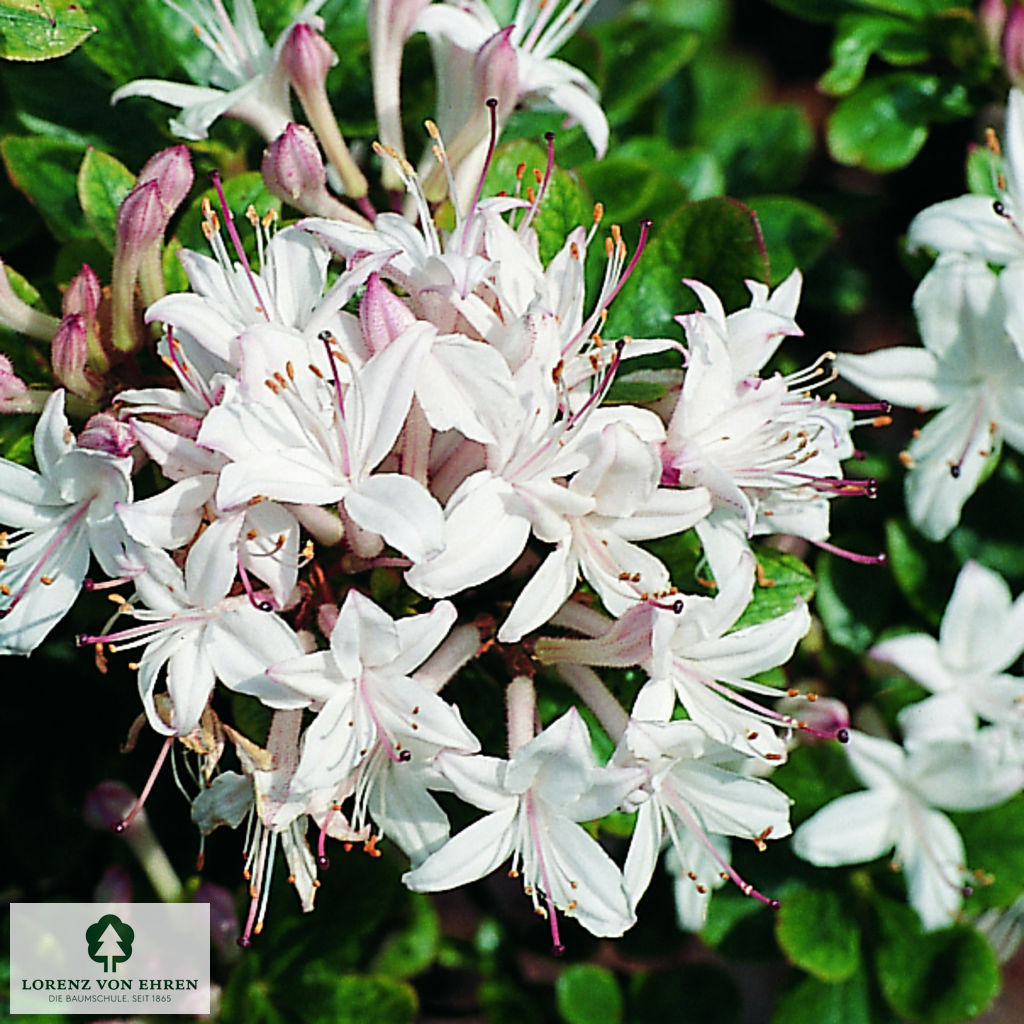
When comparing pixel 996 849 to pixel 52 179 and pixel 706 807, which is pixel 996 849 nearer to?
pixel 706 807

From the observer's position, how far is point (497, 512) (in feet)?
2.86

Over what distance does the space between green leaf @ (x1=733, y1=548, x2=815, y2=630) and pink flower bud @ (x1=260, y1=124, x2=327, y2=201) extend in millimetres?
497

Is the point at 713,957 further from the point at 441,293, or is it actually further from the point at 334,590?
the point at 441,293

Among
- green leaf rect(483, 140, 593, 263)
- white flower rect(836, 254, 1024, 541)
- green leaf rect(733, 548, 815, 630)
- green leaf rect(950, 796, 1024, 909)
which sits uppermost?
green leaf rect(483, 140, 593, 263)

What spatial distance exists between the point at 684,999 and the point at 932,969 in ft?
1.08

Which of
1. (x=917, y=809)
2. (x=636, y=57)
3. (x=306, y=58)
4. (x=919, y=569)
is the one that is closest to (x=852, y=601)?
(x=919, y=569)

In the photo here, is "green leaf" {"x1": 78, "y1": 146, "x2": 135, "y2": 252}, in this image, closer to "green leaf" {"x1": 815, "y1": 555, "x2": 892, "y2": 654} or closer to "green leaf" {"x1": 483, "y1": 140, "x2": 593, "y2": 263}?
"green leaf" {"x1": 483, "y1": 140, "x2": 593, "y2": 263}

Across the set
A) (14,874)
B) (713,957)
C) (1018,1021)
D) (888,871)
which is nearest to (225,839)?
(14,874)

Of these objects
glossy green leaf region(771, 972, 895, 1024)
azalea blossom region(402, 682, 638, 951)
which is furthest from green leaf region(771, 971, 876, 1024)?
azalea blossom region(402, 682, 638, 951)

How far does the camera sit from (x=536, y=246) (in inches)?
38.8

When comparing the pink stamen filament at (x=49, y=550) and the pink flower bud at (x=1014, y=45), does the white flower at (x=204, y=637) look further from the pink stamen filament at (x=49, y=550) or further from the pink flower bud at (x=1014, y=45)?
the pink flower bud at (x=1014, y=45)

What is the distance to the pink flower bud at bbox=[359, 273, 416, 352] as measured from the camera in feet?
2.87

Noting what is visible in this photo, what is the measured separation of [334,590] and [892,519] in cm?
70

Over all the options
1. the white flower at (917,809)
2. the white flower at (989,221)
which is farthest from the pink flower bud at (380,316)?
the white flower at (917,809)
